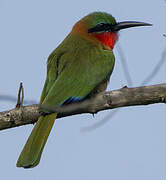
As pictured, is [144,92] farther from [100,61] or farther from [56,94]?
[100,61]

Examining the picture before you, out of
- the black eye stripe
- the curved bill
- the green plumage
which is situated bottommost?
Result: the green plumage

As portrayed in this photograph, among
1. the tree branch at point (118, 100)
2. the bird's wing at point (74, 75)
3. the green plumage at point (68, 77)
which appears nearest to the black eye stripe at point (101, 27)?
the green plumage at point (68, 77)

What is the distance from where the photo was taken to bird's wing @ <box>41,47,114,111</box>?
4.32 metres

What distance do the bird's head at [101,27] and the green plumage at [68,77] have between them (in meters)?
0.25

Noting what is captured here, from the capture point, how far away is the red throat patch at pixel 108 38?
561cm

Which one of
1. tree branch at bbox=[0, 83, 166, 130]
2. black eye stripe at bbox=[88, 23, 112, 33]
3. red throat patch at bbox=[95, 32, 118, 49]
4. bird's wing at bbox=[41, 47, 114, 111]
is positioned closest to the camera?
tree branch at bbox=[0, 83, 166, 130]

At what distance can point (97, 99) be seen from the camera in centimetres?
379

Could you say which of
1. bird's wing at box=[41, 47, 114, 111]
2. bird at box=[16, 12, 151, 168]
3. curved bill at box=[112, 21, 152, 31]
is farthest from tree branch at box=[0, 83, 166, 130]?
curved bill at box=[112, 21, 152, 31]

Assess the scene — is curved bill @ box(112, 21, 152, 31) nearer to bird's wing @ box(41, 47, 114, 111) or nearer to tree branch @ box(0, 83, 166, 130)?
bird's wing @ box(41, 47, 114, 111)

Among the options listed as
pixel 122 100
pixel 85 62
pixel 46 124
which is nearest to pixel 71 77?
pixel 85 62

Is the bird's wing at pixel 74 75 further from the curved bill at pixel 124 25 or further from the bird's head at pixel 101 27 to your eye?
the curved bill at pixel 124 25

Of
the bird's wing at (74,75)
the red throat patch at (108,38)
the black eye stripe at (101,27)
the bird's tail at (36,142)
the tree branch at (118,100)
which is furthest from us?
the black eye stripe at (101,27)

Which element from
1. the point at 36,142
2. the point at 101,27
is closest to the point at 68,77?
the point at 36,142

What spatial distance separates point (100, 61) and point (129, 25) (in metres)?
1.20
